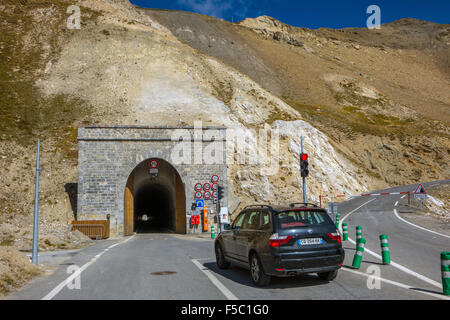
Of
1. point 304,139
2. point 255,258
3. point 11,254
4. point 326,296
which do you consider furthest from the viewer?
point 304,139

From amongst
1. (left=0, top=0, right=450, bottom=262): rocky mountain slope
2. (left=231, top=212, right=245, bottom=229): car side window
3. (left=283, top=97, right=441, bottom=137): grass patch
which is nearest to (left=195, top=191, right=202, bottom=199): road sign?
(left=0, top=0, right=450, bottom=262): rocky mountain slope

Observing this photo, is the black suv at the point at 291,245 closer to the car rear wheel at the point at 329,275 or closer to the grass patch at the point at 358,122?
the car rear wheel at the point at 329,275

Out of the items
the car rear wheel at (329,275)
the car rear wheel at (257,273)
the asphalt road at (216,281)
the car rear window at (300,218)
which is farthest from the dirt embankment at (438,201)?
the car rear wheel at (257,273)

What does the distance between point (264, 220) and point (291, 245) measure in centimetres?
94

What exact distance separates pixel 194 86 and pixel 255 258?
130ft

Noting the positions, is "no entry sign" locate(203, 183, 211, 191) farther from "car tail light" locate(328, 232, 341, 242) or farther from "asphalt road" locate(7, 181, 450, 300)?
"car tail light" locate(328, 232, 341, 242)

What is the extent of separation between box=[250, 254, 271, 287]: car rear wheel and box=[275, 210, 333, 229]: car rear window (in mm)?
968

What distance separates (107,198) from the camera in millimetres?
26594

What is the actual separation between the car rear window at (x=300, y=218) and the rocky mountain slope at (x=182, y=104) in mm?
13928

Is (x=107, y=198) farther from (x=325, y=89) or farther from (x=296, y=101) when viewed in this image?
(x=325, y=89)

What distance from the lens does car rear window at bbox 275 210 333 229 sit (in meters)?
7.46

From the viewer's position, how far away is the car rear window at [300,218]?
746 centimetres

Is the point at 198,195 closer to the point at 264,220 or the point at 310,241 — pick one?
the point at 264,220

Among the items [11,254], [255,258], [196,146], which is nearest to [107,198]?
[196,146]
